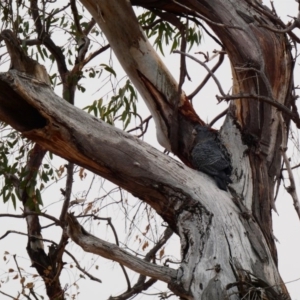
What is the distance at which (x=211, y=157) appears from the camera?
3.27 metres

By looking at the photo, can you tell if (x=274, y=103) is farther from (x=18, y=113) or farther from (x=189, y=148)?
(x=18, y=113)

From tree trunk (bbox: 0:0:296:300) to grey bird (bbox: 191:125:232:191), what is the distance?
34 millimetres

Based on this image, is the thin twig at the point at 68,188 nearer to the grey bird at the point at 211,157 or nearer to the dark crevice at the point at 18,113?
the grey bird at the point at 211,157

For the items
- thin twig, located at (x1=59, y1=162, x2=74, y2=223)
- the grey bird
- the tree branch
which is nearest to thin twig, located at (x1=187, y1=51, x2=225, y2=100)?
the grey bird

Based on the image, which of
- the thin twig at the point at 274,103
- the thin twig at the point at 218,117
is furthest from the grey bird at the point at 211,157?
the thin twig at the point at 274,103

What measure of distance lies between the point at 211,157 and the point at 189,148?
7.2 inches

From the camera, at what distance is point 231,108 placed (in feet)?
11.1

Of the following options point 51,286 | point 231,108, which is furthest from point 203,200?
point 51,286

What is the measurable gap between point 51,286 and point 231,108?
58.3 inches

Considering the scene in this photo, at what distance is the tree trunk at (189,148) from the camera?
288 centimetres

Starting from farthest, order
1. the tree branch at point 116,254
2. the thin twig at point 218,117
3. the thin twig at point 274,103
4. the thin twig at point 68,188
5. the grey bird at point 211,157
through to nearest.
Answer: the thin twig at point 68,188 → the thin twig at point 218,117 → the grey bird at point 211,157 → the tree branch at point 116,254 → the thin twig at point 274,103

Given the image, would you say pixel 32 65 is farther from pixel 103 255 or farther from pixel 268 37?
pixel 268 37

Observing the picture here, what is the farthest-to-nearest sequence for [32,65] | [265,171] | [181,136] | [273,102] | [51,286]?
[51,286]
[181,136]
[265,171]
[32,65]
[273,102]

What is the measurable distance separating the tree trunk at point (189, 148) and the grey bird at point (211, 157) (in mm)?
→ 34
